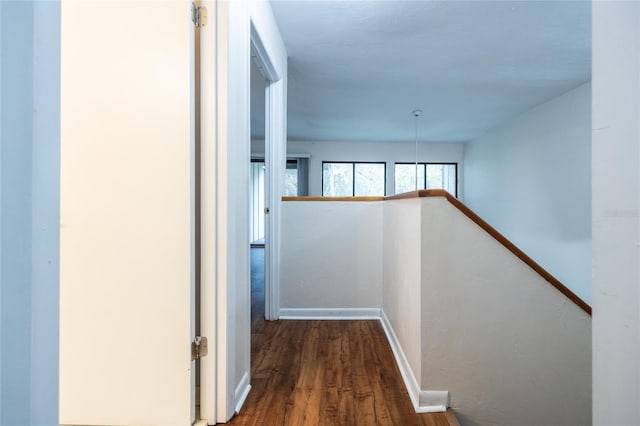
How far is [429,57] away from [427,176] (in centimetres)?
453

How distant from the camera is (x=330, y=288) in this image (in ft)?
8.65

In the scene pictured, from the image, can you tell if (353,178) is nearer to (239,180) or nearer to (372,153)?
(372,153)

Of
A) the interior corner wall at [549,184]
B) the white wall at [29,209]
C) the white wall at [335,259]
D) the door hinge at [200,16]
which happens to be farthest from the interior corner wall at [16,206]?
the interior corner wall at [549,184]

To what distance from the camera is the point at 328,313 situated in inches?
103

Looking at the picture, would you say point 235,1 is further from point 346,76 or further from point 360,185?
point 360,185

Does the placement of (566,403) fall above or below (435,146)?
below

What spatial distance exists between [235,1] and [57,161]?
1.20m

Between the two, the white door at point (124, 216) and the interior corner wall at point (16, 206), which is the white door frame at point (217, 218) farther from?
the interior corner wall at point (16, 206)

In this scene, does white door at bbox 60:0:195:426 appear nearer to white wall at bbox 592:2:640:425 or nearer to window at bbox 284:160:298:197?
white wall at bbox 592:2:640:425

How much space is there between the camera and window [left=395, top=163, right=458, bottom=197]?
7250 millimetres

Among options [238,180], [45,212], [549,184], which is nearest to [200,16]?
[238,180]

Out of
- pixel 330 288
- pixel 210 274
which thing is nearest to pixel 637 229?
pixel 210 274

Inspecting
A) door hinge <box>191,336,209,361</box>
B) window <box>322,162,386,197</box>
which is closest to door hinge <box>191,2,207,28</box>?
door hinge <box>191,336,209,361</box>

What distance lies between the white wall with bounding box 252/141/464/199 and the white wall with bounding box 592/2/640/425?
646 cm
